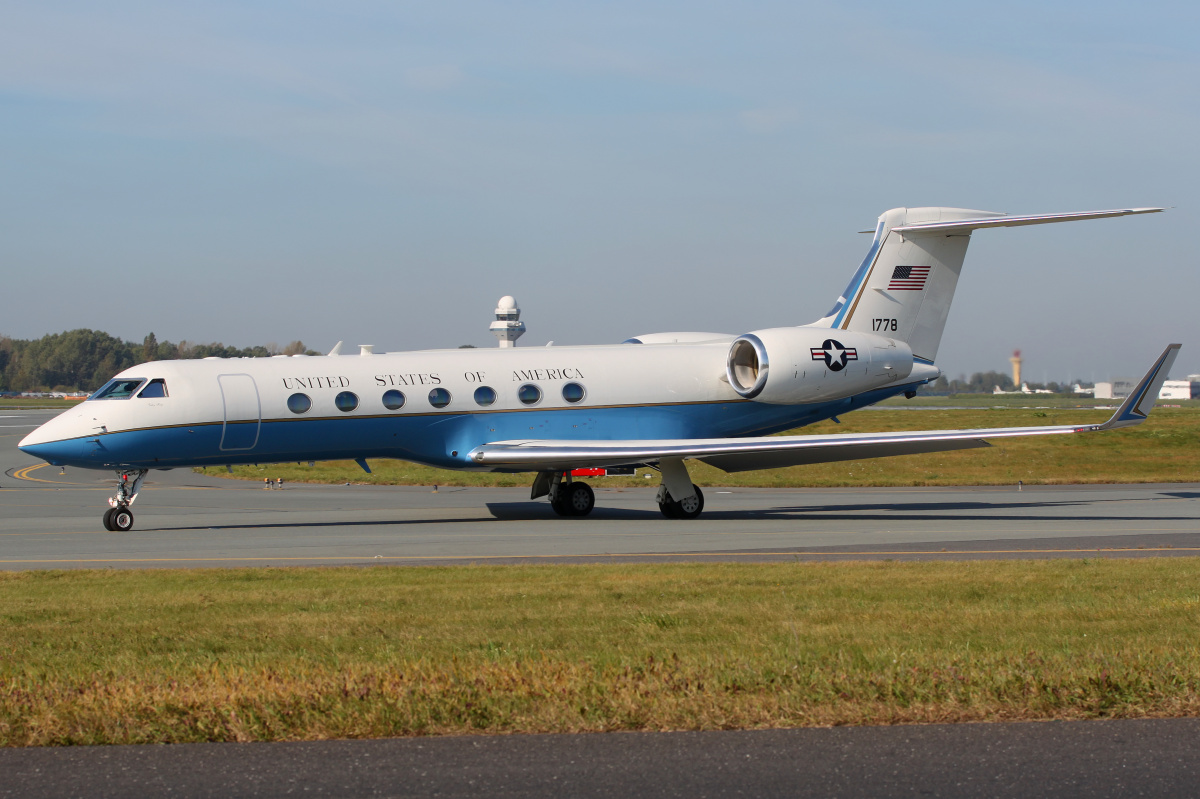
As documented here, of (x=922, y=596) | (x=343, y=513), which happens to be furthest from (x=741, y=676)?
(x=343, y=513)

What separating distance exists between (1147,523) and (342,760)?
17.6 meters

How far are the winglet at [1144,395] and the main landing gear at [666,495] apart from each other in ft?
24.3

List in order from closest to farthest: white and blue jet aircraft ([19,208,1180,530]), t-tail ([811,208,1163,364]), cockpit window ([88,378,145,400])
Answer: cockpit window ([88,378,145,400]) → white and blue jet aircraft ([19,208,1180,530]) → t-tail ([811,208,1163,364])

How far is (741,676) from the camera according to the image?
7.03m

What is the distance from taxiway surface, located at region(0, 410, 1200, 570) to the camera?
1559cm

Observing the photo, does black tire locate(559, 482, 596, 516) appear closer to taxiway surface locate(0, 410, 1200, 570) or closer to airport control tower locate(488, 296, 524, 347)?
taxiway surface locate(0, 410, 1200, 570)

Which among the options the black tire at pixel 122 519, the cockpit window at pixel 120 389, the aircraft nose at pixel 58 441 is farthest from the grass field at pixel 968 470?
the aircraft nose at pixel 58 441

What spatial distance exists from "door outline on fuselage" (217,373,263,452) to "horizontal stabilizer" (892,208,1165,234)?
1364 cm

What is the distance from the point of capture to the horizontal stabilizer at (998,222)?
2180cm

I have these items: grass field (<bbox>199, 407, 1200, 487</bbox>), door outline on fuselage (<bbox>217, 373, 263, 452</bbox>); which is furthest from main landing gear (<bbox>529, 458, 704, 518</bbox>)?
grass field (<bbox>199, 407, 1200, 487</bbox>)

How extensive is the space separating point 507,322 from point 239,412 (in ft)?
182

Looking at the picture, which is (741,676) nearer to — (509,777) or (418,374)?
(509,777)

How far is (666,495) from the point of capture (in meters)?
22.1

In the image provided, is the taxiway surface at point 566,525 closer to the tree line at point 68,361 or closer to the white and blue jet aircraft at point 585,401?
the white and blue jet aircraft at point 585,401
